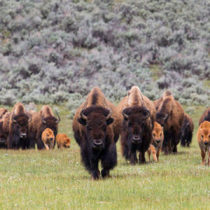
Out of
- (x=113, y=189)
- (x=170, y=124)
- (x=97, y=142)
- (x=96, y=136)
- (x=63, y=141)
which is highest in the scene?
(x=170, y=124)

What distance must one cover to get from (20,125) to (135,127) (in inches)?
328

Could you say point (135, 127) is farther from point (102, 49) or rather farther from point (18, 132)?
point (102, 49)

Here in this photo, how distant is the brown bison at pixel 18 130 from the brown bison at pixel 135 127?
21.5 ft

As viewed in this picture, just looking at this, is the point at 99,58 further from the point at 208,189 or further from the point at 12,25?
the point at 208,189

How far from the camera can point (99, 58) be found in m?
Result: 44.5

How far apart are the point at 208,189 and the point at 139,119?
4.49 m

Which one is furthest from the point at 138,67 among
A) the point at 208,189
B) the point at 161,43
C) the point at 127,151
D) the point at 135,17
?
the point at 208,189

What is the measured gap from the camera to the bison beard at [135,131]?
12297 mm

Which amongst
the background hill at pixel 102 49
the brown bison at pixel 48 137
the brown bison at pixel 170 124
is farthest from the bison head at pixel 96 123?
the background hill at pixel 102 49

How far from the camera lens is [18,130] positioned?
19.8 meters

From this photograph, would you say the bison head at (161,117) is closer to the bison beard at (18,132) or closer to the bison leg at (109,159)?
the bison beard at (18,132)

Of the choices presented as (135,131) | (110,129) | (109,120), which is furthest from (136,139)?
(109,120)

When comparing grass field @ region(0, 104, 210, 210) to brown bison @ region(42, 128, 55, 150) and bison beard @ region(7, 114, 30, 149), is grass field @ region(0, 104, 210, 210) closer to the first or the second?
bison beard @ region(7, 114, 30, 149)

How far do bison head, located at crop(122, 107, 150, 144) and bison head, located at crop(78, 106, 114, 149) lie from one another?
2.35 meters
